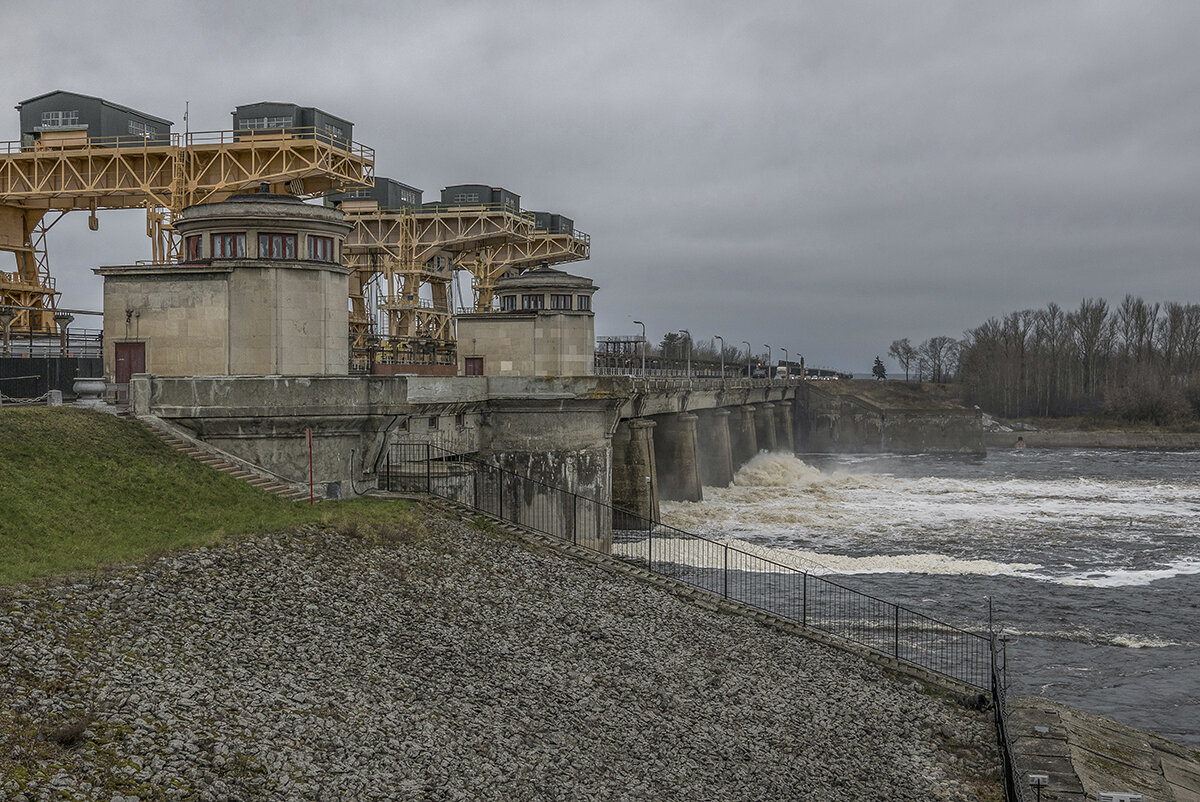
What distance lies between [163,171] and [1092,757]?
40.1 m

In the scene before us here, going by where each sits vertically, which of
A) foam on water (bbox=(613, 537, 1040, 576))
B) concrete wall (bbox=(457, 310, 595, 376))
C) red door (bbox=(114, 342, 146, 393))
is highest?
concrete wall (bbox=(457, 310, 595, 376))

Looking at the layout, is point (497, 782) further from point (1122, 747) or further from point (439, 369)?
point (439, 369)

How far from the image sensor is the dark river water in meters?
27.8

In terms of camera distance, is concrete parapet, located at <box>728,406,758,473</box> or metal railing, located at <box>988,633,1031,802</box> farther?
concrete parapet, located at <box>728,406,758,473</box>

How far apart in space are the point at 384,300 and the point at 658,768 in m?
52.3

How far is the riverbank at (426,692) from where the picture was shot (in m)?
11.9

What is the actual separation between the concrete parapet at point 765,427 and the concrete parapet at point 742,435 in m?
10.2

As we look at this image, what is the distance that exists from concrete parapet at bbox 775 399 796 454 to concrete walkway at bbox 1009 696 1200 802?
8512 centimetres

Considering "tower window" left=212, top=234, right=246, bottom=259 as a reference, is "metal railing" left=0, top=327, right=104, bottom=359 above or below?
below

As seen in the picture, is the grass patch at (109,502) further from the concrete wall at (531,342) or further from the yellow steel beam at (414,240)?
the yellow steel beam at (414,240)

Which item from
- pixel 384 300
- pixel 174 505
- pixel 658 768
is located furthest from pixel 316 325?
pixel 384 300

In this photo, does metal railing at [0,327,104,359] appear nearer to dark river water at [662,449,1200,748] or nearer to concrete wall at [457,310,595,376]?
concrete wall at [457,310,595,376]

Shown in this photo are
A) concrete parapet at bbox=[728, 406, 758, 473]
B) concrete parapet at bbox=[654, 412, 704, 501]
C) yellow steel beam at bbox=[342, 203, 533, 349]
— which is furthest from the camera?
concrete parapet at bbox=[728, 406, 758, 473]

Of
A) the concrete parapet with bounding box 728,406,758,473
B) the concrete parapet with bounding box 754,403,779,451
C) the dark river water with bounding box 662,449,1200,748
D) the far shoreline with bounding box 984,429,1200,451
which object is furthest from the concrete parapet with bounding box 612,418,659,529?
the far shoreline with bounding box 984,429,1200,451
